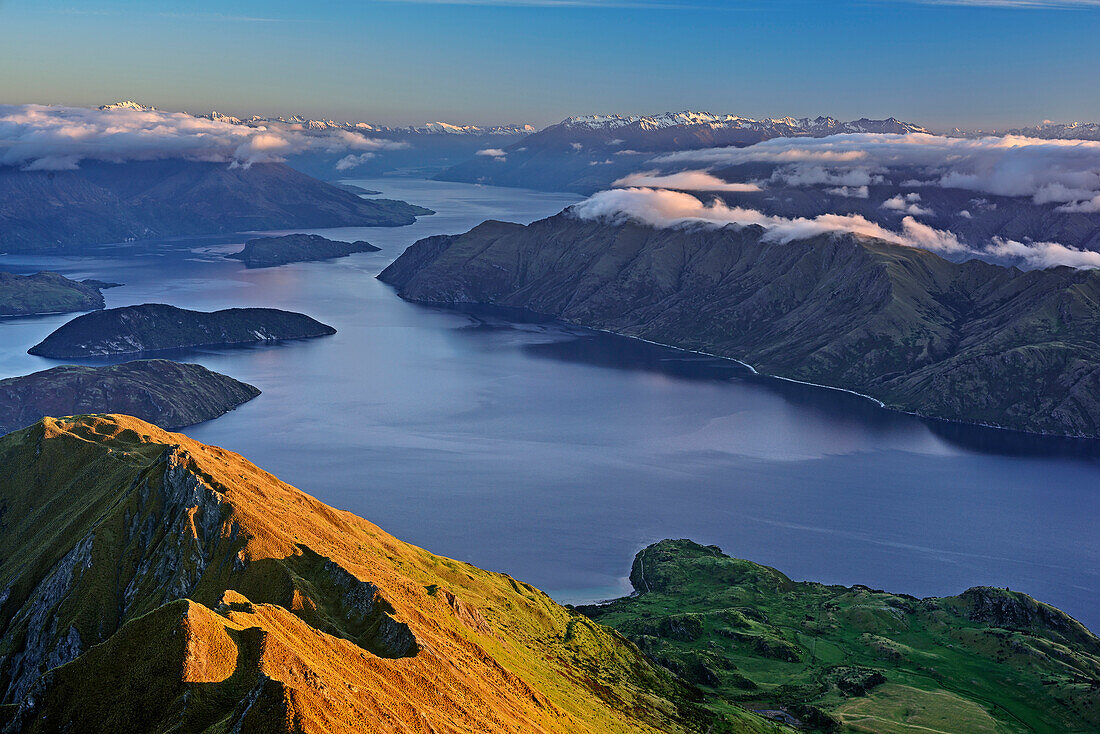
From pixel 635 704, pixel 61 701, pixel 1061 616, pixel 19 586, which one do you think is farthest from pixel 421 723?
pixel 1061 616

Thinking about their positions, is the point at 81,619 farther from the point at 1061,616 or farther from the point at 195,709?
the point at 1061,616

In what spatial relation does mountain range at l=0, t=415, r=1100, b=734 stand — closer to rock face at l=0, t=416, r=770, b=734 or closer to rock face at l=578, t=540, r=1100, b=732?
rock face at l=0, t=416, r=770, b=734

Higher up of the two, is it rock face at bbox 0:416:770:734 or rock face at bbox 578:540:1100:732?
rock face at bbox 0:416:770:734

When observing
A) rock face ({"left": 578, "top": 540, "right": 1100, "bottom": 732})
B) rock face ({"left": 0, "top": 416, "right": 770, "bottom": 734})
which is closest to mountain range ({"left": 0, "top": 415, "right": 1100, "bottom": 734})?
rock face ({"left": 0, "top": 416, "right": 770, "bottom": 734})

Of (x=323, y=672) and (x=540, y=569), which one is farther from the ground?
(x=323, y=672)

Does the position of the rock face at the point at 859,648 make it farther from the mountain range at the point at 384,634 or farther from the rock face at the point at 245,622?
the rock face at the point at 245,622

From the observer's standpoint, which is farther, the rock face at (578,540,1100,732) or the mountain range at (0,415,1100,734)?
the rock face at (578,540,1100,732)
